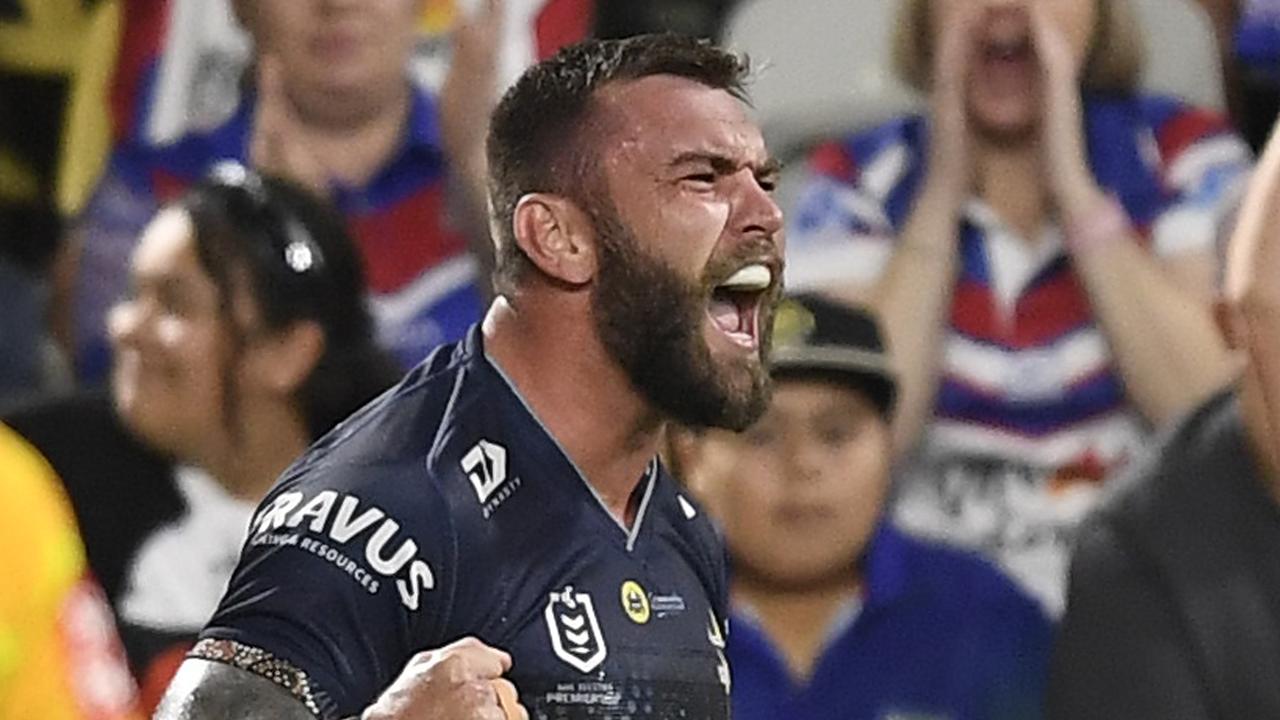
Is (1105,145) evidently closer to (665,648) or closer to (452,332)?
(452,332)

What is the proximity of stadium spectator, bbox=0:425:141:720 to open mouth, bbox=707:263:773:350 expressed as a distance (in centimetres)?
70

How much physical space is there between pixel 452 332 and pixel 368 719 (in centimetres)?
167

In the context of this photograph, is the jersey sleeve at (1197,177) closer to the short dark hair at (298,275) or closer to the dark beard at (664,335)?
the short dark hair at (298,275)

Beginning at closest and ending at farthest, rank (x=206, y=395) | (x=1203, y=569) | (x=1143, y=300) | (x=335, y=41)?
(x=1203, y=569) → (x=1143, y=300) → (x=206, y=395) → (x=335, y=41)

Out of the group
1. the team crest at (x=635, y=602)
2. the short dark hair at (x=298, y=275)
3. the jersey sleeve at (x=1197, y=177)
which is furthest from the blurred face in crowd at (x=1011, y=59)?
the team crest at (x=635, y=602)

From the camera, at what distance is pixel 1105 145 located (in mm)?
3070

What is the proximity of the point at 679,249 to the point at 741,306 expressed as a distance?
67 millimetres

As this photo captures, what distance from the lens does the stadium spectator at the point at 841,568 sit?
2.95m

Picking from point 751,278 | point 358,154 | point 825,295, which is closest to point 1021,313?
point 825,295

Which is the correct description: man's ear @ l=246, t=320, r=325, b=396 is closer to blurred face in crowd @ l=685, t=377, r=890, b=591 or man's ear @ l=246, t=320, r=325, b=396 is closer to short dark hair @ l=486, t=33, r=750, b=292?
blurred face in crowd @ l=685, t=377, r=890, b=591

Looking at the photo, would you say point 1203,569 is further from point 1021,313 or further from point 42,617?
point 42,617

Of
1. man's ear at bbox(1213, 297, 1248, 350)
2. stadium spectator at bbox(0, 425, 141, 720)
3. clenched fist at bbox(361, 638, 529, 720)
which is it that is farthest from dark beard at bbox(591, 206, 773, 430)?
man's ear at bbox(1213, 297, 1248, 350)

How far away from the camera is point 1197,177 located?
9.97 ft

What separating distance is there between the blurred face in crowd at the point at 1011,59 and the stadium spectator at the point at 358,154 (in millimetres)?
577
